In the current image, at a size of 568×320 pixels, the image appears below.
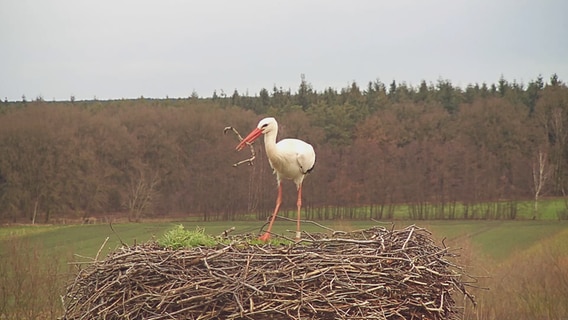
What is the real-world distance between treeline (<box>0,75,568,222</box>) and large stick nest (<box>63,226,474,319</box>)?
9.25m

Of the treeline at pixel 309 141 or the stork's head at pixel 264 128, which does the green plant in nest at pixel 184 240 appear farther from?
the treeline at pixel 309 141

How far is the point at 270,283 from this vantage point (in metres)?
3.38

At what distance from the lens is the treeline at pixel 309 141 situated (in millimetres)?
19172

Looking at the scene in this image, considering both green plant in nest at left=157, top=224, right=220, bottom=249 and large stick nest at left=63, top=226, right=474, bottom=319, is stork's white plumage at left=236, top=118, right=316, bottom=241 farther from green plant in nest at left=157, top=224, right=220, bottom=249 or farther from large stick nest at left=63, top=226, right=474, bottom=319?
large stick nest at left=63, top=226, right=474, bottom=319

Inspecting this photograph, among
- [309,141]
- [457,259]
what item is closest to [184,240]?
[457,259]

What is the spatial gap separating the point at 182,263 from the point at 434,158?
25917mm

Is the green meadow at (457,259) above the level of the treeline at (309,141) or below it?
below

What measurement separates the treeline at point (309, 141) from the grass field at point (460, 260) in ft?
5.11

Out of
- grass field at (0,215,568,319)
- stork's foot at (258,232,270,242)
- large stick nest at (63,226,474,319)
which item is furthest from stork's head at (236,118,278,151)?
grass field at (0,215,568,319)

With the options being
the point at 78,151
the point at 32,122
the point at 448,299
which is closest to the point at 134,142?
the point at 78,151

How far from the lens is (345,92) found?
34.6 metres

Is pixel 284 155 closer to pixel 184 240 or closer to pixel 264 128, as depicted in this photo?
pixel 264 128

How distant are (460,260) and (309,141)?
249 inches

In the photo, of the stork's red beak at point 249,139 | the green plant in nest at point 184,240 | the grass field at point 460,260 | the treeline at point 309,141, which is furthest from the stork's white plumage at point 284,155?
the treeline at point 309,141
